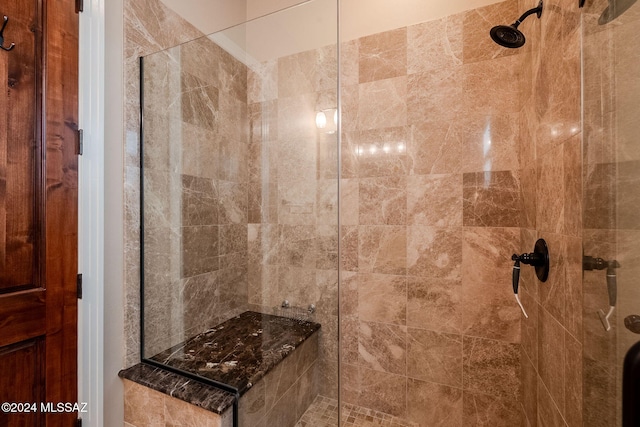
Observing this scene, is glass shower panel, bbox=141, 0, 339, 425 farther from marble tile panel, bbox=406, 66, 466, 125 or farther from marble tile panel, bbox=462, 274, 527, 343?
marble tile panel, bbox=462, 274, 527, 343

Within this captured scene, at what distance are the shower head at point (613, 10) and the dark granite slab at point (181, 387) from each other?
1.52 meters

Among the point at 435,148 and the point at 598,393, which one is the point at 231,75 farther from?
the point at 598,393

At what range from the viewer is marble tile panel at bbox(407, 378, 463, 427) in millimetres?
1437

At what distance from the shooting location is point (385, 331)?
1591 millimetres

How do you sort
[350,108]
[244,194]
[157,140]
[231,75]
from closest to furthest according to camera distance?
1. [157,140]
2. [244,194]
3. [231,75]
4. [350,108]

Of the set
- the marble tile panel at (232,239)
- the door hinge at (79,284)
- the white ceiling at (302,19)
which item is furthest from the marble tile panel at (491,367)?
the door hinge at (79,284)

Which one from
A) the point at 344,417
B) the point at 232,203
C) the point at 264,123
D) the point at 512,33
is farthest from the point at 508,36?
the point at 344,417

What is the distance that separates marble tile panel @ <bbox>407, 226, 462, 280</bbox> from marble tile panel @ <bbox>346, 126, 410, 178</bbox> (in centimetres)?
38

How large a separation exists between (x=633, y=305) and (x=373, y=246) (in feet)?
3.94

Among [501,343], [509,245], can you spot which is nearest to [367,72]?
[509,245]

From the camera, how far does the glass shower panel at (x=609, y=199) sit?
0.46 m

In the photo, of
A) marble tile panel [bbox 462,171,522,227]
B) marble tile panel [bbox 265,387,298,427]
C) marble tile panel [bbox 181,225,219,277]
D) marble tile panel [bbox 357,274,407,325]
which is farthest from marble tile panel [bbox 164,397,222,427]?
marble tile panel [bbox 462,171,522,227]

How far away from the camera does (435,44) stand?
1492mm

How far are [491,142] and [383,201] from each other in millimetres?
642
